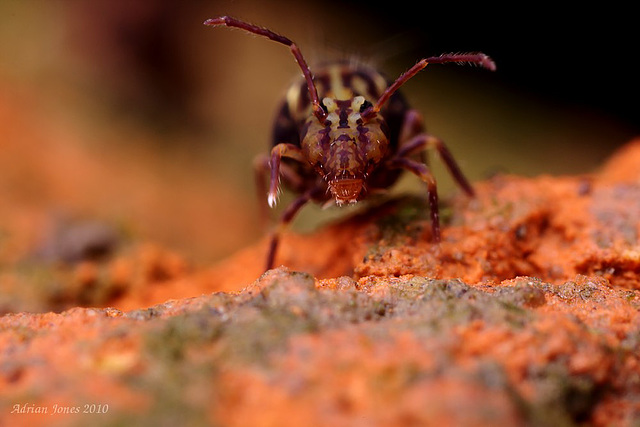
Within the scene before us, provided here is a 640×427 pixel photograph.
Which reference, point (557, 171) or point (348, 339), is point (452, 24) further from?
point (348, 339)

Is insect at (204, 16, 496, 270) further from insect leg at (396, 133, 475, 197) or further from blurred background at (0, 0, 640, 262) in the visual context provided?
blurred background at (0, 0, 640, 262)

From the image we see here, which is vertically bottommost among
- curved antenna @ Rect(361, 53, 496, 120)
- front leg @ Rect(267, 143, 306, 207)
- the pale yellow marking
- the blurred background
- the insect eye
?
the blurred background

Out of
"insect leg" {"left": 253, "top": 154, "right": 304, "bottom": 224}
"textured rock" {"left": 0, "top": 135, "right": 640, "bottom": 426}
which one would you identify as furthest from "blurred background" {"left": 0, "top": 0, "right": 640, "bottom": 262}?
"textured rock" {"left": 0, "top": 135, "right": 640, "bottom": 426}

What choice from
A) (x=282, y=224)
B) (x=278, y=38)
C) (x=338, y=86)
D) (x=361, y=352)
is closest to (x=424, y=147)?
(x=338, y=86)

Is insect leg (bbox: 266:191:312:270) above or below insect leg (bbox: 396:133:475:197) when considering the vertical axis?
below

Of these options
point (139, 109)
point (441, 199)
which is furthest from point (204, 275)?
point (139, 109)

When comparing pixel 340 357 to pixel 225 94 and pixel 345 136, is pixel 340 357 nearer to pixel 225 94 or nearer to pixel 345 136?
pixel 345 136

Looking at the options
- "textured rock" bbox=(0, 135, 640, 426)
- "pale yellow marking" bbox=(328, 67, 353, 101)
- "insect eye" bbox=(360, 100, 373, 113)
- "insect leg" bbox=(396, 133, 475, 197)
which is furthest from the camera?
"insect leg" bbox=(396, 133, 475, 197)
